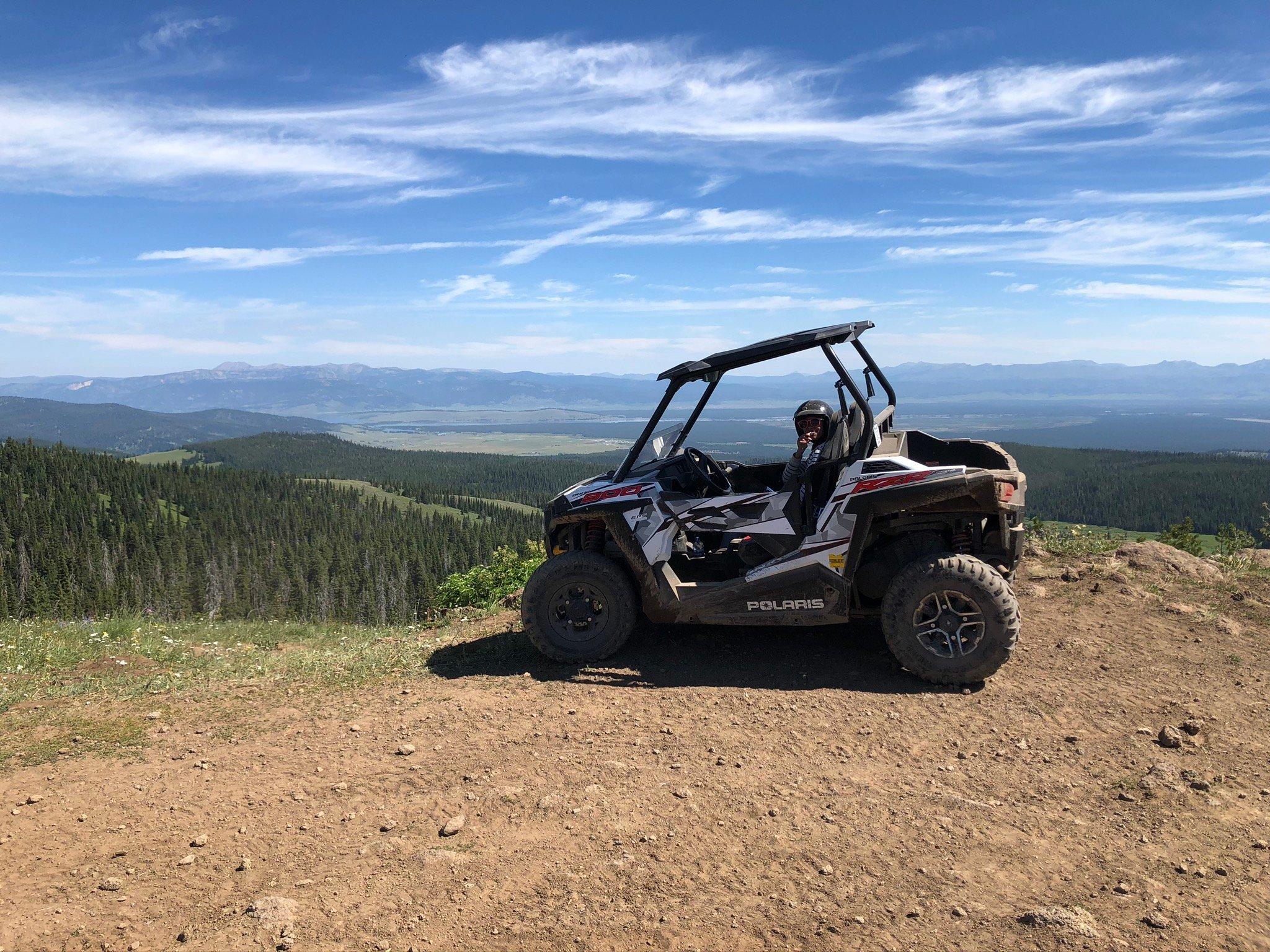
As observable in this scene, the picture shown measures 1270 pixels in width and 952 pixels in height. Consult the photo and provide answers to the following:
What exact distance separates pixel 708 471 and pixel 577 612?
2.26 meters

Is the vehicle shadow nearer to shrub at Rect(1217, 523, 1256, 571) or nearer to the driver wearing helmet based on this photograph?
the driver wearing helmet

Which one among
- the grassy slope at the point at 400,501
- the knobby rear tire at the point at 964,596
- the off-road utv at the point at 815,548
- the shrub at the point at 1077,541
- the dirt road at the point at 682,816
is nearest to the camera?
the dirt road at the point at 682,816

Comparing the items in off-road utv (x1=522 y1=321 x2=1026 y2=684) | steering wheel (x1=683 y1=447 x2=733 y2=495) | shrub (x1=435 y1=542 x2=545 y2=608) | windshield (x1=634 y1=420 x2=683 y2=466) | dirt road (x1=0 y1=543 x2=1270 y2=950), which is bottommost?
shrub (x1=435 y1=542 x2=545 y2=608)

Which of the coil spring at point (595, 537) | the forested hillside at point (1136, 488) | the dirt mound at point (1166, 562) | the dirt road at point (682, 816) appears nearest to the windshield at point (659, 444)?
the coil spring at point (595, 537)

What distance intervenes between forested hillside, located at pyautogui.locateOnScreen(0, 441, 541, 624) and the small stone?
88.2m

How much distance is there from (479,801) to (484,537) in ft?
384

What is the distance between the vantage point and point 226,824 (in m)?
4.49

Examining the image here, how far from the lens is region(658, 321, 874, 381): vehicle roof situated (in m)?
7.16

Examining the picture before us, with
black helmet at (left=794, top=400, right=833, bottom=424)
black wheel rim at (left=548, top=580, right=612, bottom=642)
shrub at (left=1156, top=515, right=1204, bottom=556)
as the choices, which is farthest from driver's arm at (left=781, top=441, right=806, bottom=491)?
shrub at (left=1156, top=515, right=1204, bottom=556)

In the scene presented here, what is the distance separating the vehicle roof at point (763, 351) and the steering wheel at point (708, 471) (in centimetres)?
112

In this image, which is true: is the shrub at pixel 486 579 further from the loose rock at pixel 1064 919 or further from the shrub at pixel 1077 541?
the loose rock at pixel 1064 919

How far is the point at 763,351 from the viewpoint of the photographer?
24.0 feet

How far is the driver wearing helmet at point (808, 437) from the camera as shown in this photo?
Answer: 7.52 metres

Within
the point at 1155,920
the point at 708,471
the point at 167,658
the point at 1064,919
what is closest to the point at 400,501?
the point at 167,658
